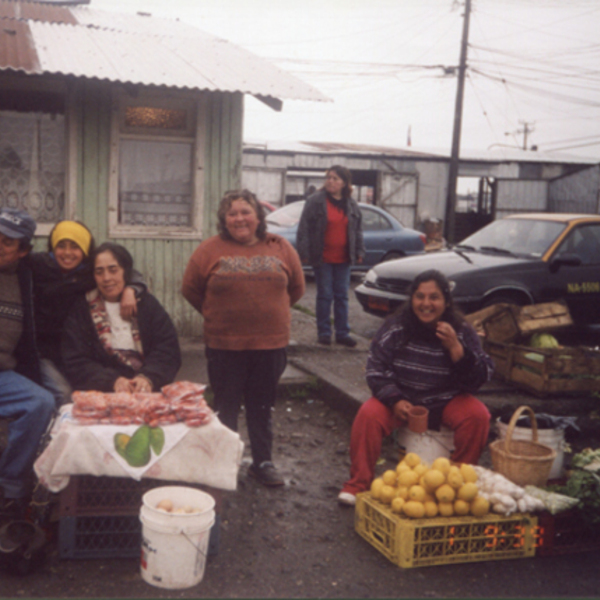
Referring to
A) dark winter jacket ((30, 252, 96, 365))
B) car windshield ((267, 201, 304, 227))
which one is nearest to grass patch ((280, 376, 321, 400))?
dark winter jacket ((30, 252, 96, 365))

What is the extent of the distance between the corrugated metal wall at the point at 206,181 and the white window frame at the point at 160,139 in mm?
57

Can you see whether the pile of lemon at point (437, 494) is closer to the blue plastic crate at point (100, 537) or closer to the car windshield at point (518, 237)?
the blue plastic crate at point (100, 537)

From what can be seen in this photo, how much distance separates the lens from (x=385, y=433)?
4395 millimetres

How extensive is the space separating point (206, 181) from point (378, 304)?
2.94 m

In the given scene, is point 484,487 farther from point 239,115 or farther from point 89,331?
point 239,115

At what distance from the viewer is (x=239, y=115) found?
7.61m

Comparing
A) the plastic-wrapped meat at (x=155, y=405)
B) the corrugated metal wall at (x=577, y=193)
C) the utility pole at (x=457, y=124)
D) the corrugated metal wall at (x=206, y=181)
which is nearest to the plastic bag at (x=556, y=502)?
the plastic-wrapped meat at (x=155, y=405)

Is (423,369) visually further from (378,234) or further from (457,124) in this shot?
(457,124)

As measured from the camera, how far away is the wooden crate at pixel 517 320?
6789 mm

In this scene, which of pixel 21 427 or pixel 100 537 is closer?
pixel 100 537

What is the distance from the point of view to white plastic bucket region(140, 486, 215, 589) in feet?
10.7

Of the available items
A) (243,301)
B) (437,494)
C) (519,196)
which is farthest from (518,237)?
(519,196)

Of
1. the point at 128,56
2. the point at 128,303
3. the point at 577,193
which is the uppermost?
the point at 128,56

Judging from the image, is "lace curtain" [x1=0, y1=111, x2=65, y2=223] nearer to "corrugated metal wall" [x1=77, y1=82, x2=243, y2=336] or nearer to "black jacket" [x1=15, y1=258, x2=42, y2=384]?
"corrugated metal wall" [x1=77, y1=82, x2=243, y2=336]
